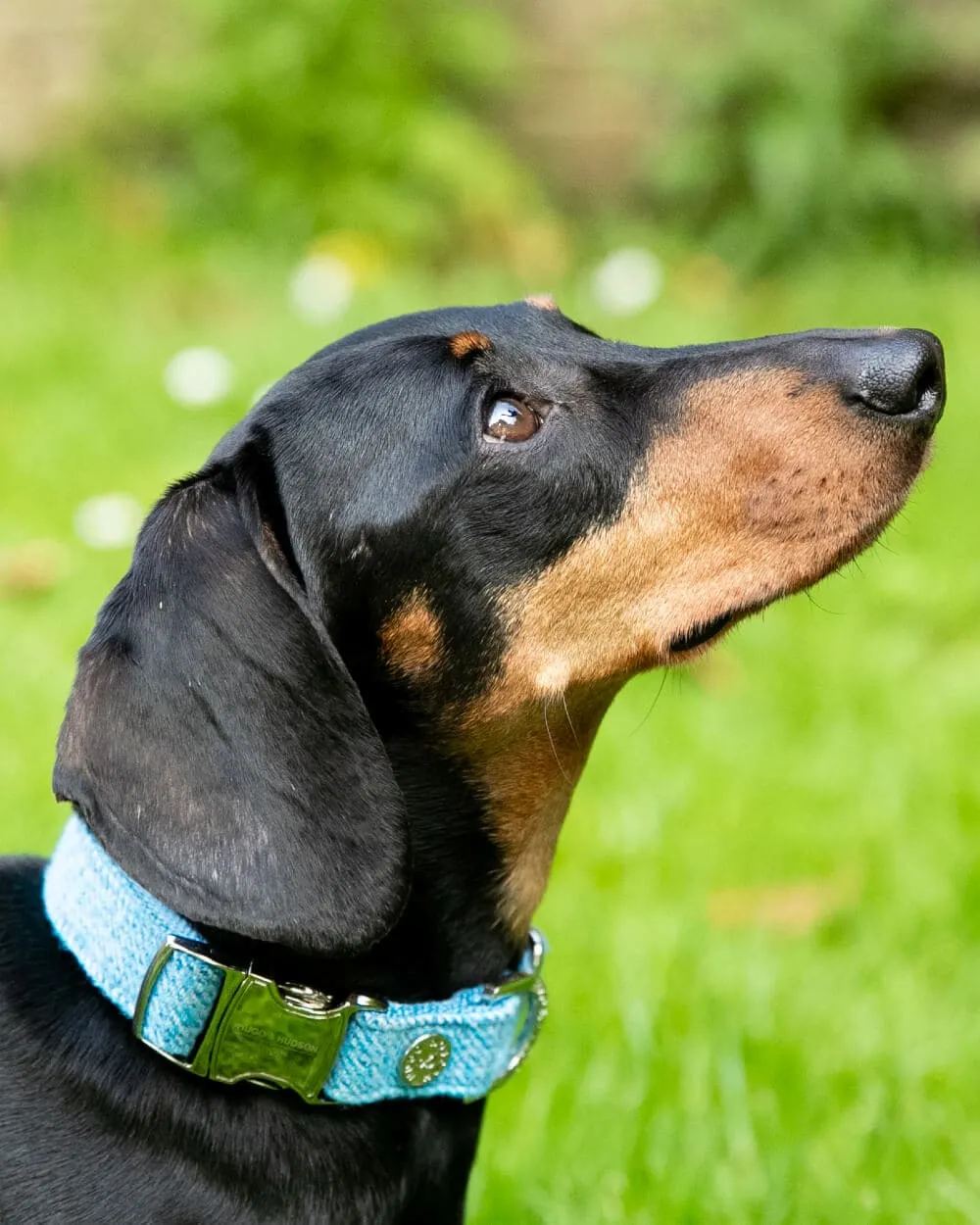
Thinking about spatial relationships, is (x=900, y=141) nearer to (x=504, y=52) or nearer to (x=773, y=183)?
(x=773, y=183)

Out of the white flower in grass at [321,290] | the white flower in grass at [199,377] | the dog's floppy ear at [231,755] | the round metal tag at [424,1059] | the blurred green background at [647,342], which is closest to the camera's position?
the dog's floppy ear at [231,755]

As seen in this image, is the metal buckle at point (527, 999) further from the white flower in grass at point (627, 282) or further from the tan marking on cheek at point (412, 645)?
the white flower in grass at point (627, 282)

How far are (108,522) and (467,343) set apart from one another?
3211 millimetres

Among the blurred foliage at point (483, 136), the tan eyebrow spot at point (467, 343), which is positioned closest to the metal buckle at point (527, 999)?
the tan eyebrow spot at point (467, 343)

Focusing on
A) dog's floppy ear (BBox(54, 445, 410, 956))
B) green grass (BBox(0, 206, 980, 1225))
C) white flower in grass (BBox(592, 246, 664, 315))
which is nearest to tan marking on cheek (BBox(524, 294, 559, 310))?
dog's floppy ear (BBox(54, 445, 410, 956))

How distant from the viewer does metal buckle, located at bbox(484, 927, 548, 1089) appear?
2.31 meters

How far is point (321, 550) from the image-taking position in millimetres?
2332

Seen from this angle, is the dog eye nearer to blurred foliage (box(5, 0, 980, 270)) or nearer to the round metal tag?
the round metal tag

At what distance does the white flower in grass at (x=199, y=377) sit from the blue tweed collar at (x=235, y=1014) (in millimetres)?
4349

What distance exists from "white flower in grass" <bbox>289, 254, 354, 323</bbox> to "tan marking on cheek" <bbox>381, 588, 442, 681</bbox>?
188 inches

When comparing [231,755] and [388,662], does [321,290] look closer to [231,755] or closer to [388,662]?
[388,662]

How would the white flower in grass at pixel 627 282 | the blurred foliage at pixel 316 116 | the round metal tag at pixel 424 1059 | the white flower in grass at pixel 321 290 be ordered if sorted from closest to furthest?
1. the round metal tag at pixel 424 1059
2. the white flower in grass at pixel 321 290
3. the white flower in grass at pixel 627 282
4. the blurred foliage at pixel 316 116

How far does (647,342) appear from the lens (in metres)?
6.69

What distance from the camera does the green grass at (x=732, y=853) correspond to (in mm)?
3039
